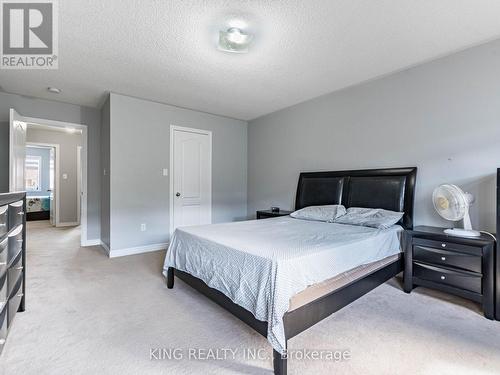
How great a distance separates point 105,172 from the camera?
410 centimetres

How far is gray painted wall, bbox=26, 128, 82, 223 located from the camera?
21.6ft

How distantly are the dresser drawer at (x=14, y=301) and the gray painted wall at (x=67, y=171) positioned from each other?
5419 millimetres

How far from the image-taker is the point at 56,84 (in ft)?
11.3

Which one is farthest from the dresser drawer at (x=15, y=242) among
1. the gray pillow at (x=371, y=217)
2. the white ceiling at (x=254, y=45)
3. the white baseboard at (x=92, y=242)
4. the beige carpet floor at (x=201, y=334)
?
the gray pillow at (x=371, y=217)

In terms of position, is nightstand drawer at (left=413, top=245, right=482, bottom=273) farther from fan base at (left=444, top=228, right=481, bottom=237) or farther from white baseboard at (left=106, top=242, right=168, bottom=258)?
white baseboard at (left=106, top=242, right=168, bottom=258)

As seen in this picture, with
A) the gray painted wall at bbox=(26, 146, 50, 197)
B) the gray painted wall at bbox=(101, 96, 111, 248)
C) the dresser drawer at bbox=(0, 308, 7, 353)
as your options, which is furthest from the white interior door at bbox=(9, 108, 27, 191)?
the gray painted wall at bbox=(26, 146, 50, 197)

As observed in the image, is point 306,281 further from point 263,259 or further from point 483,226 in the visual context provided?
point 483,226

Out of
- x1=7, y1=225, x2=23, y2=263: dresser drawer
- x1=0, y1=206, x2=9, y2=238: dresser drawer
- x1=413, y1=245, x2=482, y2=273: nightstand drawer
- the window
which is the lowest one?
x1=413, y1=245, x2=482, y2=273: nightstand drawer

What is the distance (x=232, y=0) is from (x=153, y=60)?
4.22 ft

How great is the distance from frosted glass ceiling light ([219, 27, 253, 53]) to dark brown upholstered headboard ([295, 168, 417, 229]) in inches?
85.3

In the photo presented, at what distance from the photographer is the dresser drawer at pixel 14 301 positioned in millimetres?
1704

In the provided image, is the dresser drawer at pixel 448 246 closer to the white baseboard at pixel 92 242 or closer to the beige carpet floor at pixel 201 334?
the beige carpet floor at pixel 201 334

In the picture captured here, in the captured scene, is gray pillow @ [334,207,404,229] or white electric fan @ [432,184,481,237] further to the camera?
gray pillow @ [334,207,404,229]

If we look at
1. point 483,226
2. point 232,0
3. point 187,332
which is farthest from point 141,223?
point 483,226
